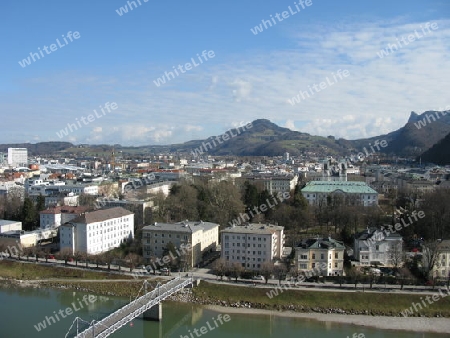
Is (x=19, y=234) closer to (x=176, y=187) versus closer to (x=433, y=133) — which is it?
(x=176, y=187)

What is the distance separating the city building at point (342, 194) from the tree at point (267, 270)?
Result: 10536 mm

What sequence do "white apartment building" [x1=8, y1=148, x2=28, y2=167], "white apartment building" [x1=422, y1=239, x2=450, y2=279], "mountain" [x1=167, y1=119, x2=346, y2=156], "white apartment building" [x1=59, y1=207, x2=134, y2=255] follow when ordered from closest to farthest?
"white apartment building" [x1=422, y1=239, x2=450, y2=279]
"white apartment building" [x1=59, y1=207, x2=134, y2=255]
"white apartment building" [x1=8, y1=148, x2=28, y2=167]
"mountain" [x1=167, y1=119, x2=346, y2=156]

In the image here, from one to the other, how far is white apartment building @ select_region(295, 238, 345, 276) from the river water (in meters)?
2.54

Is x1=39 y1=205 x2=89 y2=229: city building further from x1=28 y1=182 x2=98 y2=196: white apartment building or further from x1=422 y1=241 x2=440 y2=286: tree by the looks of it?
x1=422 y1=241 x2=440 y2=286: tree

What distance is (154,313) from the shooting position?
38.5 feet

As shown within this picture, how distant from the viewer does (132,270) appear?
15000mm

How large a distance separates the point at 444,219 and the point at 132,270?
1237 centimetres

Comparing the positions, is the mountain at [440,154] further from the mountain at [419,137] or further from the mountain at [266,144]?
the mountain at [266,144]

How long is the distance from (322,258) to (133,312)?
21.0ft

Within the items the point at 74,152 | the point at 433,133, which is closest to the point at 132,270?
the point at 433,133

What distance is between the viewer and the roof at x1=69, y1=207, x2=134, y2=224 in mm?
16703

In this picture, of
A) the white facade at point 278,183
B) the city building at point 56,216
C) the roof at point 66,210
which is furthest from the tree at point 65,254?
the white facade at point 278,183

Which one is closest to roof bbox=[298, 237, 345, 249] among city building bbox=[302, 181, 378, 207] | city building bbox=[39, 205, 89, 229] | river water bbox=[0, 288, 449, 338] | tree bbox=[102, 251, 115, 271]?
river water bbox=[0, 288, 449, 338]

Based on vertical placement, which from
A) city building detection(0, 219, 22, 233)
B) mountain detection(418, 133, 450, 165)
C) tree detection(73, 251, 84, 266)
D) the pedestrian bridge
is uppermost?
mountain detection(418, 133, 450, 165)
